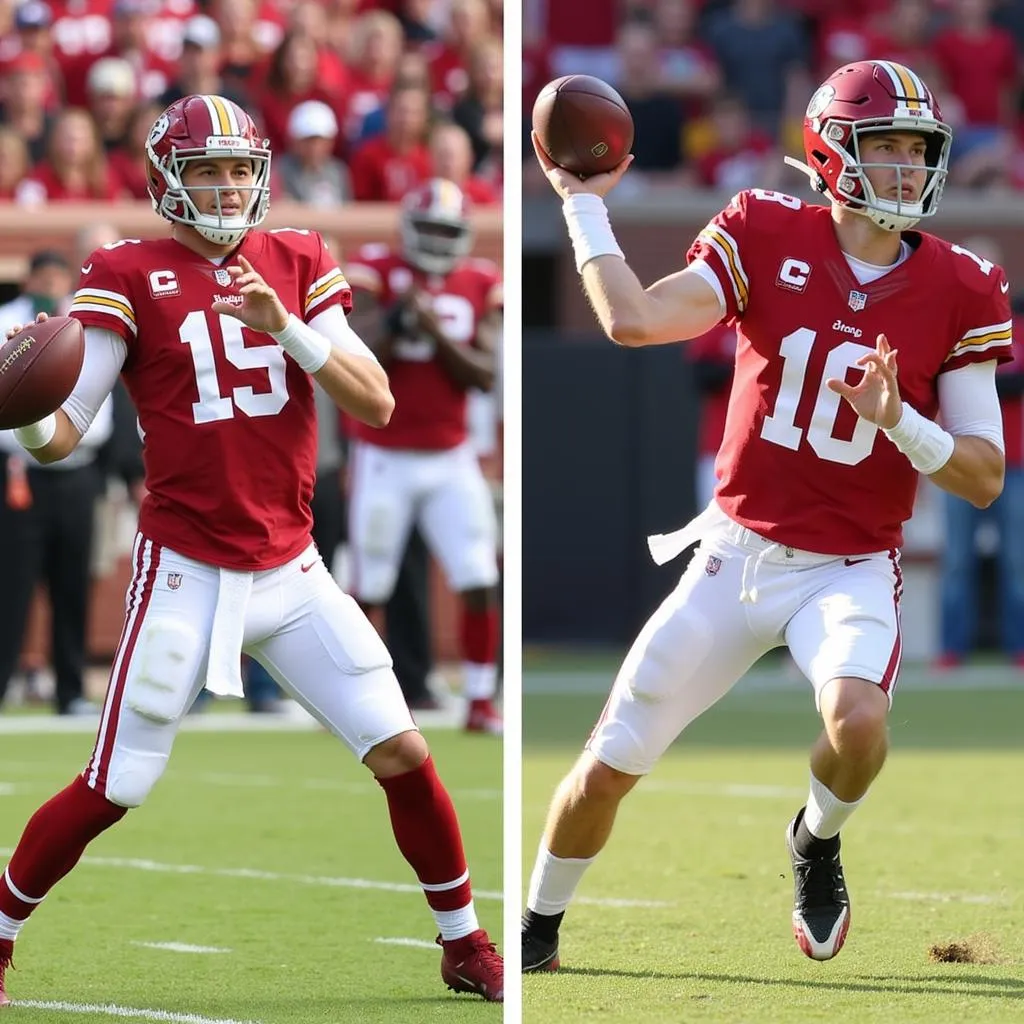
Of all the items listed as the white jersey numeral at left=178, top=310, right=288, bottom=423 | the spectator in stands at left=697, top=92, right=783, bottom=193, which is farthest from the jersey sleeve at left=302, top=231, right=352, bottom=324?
the spectator in stands at left=697, top=92, right=783, bottom=193

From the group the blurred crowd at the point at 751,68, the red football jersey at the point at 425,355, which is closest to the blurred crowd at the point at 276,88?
the blurred crowd at the point at 751,68

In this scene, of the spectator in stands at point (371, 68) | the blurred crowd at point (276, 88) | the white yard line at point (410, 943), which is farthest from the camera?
the spectator in stands at point (371, 68)

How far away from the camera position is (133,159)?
11.3m

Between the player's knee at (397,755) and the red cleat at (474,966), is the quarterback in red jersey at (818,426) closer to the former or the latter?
the red cleat at (474,966)

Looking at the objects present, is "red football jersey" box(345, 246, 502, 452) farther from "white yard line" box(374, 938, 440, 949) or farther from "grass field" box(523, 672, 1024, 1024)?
"white yard line" box(374, 938, 440, 949)

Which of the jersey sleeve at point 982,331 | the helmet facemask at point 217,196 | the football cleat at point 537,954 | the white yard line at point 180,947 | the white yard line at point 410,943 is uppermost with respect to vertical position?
the helmet facemask at point 217,196

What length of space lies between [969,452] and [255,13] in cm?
947

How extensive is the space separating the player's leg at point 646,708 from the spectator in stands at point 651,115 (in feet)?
31.7

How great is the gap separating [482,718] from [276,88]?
488cm

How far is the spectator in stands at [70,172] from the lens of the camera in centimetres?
1078

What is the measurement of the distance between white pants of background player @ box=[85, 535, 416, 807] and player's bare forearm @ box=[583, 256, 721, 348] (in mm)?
793

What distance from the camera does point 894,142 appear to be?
423 cm

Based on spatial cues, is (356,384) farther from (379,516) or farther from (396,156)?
(396,156)

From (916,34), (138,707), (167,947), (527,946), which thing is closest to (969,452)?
(527,946)
